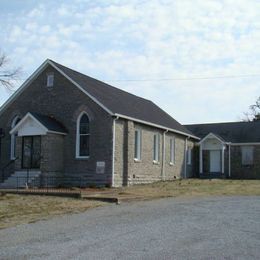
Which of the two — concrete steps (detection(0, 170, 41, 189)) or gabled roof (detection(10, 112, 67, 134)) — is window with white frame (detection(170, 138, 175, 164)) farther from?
concrete steps (detection(0, 170, 41, 189))

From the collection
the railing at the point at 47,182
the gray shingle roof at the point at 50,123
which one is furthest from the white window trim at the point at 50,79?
the railing at the point at 47,182

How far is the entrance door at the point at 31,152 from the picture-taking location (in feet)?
101

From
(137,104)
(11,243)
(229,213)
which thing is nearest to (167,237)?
(11,243)

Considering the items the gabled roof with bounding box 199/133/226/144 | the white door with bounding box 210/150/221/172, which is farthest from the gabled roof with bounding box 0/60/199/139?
the white door with bounding box 210/150/221/172

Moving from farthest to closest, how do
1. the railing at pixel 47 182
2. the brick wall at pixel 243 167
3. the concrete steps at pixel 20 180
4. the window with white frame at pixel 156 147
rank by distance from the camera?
the brick wall at pixel 243 167 < the window with white frame at pixel 156 147 < the concrete steps at pixel 20 180 < the railing at pixel 47 182

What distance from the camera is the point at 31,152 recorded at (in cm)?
3114

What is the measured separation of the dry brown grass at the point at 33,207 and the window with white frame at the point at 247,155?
80.3 feet

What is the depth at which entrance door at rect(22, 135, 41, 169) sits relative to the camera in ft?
101

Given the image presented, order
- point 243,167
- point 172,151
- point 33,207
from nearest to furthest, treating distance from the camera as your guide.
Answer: point 33,207, point 172,151, point 243,167

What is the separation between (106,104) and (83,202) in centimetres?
1080

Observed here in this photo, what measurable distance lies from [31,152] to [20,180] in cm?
182

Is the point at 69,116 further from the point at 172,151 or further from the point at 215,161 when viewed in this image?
the point at 215,161

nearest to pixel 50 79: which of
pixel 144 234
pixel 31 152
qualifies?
pixel 31 152

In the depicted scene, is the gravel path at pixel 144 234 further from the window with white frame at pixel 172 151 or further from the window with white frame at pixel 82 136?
the window with white frame at pixel 172 151
